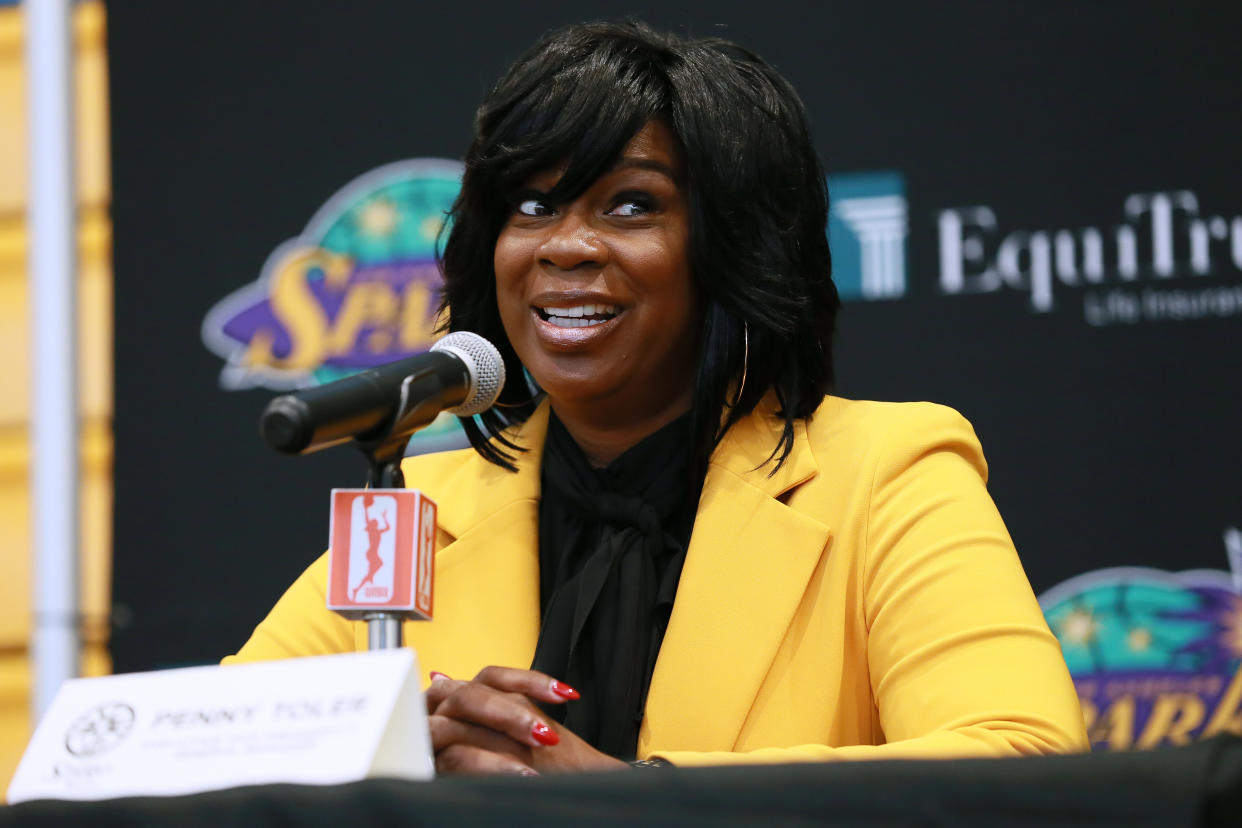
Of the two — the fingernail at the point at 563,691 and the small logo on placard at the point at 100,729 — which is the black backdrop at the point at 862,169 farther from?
the small logo on placard at the point at 100,729

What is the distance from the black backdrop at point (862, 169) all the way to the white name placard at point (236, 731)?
62.9 inches

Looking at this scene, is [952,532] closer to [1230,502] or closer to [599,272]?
[599,272]

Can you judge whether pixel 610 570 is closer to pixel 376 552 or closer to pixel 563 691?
pixel 563 691

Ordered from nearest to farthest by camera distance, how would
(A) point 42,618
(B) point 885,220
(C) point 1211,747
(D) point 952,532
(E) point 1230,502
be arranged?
(C) point 1211,747 < (D) point 952,532 < (E) point 1230,502 < (B) point 885,220 < (A) point 42,618

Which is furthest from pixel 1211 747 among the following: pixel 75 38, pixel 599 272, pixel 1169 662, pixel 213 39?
pixel 75 38

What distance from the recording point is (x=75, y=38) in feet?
9.45

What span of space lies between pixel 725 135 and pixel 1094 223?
0.91 meters

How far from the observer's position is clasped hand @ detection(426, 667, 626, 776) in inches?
48.0

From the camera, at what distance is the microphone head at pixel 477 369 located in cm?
116

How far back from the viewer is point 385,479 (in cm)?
103

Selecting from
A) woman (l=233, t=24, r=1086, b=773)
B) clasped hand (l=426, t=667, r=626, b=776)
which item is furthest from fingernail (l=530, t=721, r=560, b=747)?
woman (l=233, t=24, r=1086, b=773)

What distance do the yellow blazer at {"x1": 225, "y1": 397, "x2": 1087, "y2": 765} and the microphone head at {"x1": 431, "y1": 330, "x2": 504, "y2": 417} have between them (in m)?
0.41

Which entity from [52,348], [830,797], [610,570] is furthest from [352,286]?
[830,797]

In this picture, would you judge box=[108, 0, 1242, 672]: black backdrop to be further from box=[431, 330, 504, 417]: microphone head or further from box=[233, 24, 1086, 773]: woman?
Result: box=[431, 330, 504, 417]: microphone head
